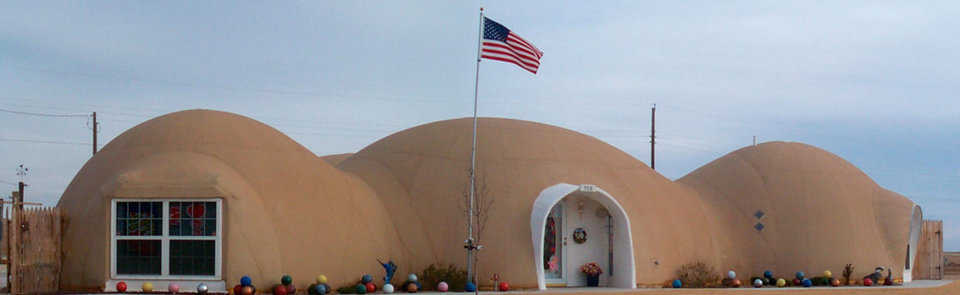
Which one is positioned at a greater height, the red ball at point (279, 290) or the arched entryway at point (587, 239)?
the arched entryway at point (587, 239)

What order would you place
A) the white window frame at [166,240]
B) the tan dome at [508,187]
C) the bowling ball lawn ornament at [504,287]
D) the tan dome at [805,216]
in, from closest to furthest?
the white window frame at [166,240] < the bowling ball lawn ornament at [504,287] < the tan dome at [508,187] < the tan dome at [805,216]

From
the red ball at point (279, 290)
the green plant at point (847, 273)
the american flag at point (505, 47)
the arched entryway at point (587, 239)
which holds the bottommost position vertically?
the green plant at point (847, 273)

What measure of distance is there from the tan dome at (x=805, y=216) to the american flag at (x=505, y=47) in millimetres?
8382

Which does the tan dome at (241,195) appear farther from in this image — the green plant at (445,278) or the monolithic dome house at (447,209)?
the green plant at (445,278)

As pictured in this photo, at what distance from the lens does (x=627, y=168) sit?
25109 millimetres

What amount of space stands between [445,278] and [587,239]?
3.71 m

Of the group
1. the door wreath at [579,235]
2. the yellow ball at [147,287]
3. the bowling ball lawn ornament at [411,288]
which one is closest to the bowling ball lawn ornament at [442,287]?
the bowling ball lawn ornament at [411,288]

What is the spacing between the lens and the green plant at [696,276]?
24159 millimetres

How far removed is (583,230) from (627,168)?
8.31 ft

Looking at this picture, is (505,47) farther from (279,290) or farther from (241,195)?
(279,290)

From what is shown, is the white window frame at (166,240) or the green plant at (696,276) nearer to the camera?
the white window frame at (166,240)

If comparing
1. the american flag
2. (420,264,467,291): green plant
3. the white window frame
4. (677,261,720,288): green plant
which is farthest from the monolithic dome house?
the american flag

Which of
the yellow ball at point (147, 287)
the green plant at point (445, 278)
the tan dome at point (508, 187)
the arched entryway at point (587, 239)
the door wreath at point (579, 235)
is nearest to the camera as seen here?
the yellow ball at point (147, 287)

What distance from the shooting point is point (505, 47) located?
844 inches
